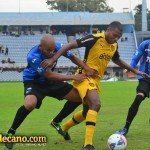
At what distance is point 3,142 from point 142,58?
12.3 ft

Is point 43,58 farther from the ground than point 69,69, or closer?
farther from the ground

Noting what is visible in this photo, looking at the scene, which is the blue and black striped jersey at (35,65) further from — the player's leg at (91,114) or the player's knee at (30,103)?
the player's leg at (91,114)

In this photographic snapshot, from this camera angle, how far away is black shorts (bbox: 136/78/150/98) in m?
10.0

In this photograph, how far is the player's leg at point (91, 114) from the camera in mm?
7895

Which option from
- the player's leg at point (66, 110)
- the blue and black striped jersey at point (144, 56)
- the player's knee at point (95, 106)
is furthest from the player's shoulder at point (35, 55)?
the blue and black striped jersey at point (144, 56)

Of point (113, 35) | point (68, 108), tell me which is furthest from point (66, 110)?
point (113, 35)

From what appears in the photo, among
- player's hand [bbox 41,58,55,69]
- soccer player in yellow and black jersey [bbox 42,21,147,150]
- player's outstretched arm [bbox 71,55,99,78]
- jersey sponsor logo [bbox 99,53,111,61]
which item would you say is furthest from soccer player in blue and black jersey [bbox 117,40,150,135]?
player's hand [bbox 41,58,55,69]

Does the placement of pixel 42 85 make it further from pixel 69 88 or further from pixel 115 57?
pixel 115 57

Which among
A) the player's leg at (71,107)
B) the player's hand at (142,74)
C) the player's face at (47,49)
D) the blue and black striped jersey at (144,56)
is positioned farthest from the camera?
the blue and black striped jersey at (144,56)

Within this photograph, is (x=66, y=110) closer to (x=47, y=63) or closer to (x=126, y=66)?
(x=126, y=66)

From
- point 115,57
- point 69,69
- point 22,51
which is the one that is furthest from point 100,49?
point 22,51

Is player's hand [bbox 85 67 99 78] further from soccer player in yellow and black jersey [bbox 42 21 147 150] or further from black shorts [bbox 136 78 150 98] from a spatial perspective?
black shorts [bbox 136 78 150 98]

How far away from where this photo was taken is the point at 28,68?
8742 mm

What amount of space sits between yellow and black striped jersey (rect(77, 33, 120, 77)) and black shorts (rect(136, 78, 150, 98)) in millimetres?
1417
